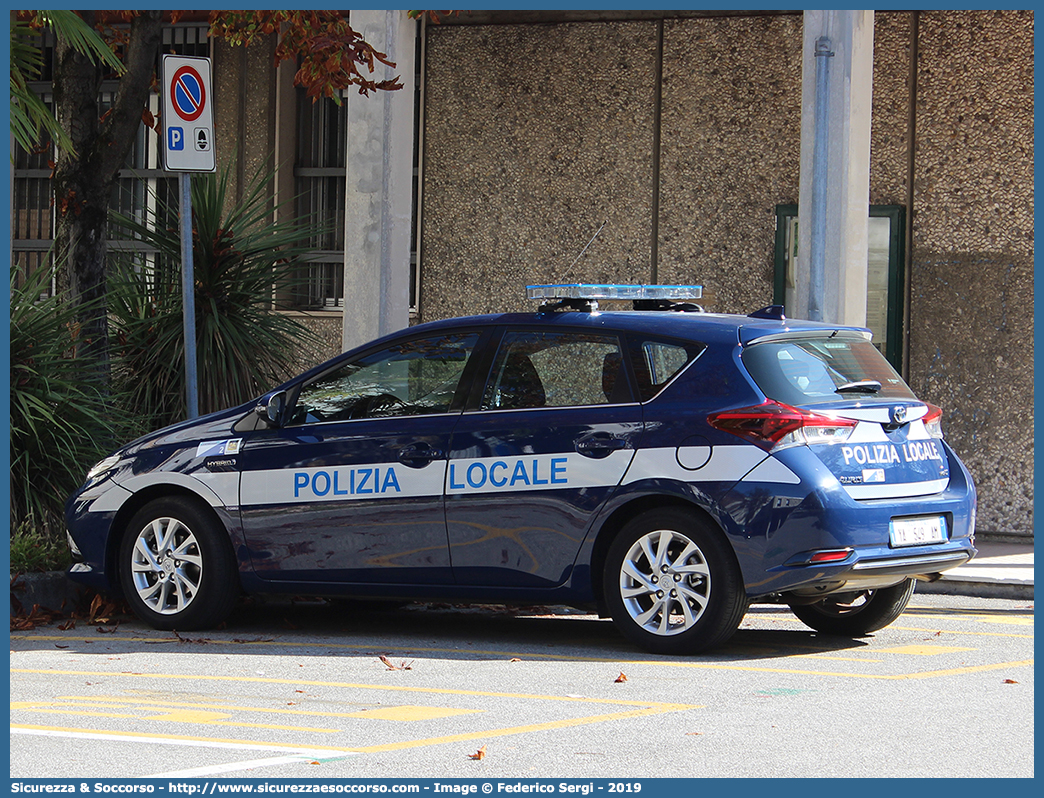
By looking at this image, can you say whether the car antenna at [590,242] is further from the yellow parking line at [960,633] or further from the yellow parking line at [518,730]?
the yellow parking line at [518,730]

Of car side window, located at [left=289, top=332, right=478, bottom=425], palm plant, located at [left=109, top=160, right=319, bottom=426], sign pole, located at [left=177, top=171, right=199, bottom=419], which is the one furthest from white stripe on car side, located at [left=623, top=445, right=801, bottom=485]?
palm plant, located at [left=109, top=160, right=319, bottom=426]

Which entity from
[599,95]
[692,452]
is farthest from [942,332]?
[692,452]

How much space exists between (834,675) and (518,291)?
844 cm

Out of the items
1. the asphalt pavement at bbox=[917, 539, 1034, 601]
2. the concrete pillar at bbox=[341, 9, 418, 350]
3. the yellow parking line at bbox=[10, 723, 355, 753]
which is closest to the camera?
the yellow parking line at bbox=[10, 723, 355, 753]

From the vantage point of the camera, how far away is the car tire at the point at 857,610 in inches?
322

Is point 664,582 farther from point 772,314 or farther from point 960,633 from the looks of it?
point 960,633

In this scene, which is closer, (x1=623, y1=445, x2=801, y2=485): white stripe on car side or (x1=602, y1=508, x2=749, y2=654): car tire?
(x1=623, y1=445, x2=801, y2=485): white stripe on car side

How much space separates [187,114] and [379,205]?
2730 millimetres

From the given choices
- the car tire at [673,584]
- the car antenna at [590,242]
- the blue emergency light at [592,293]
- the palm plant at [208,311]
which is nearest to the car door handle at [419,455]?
the blue emergency light at [592,293]

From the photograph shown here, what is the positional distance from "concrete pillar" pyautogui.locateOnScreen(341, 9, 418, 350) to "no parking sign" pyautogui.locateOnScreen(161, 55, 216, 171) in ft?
8.53

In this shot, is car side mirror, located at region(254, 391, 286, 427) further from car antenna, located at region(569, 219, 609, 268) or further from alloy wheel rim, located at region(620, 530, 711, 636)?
car antenna, located at region(569, 219, 609, 268)

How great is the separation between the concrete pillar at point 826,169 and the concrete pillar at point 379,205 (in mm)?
3285

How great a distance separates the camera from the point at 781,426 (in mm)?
7172

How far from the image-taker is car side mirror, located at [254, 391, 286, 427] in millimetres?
8344
